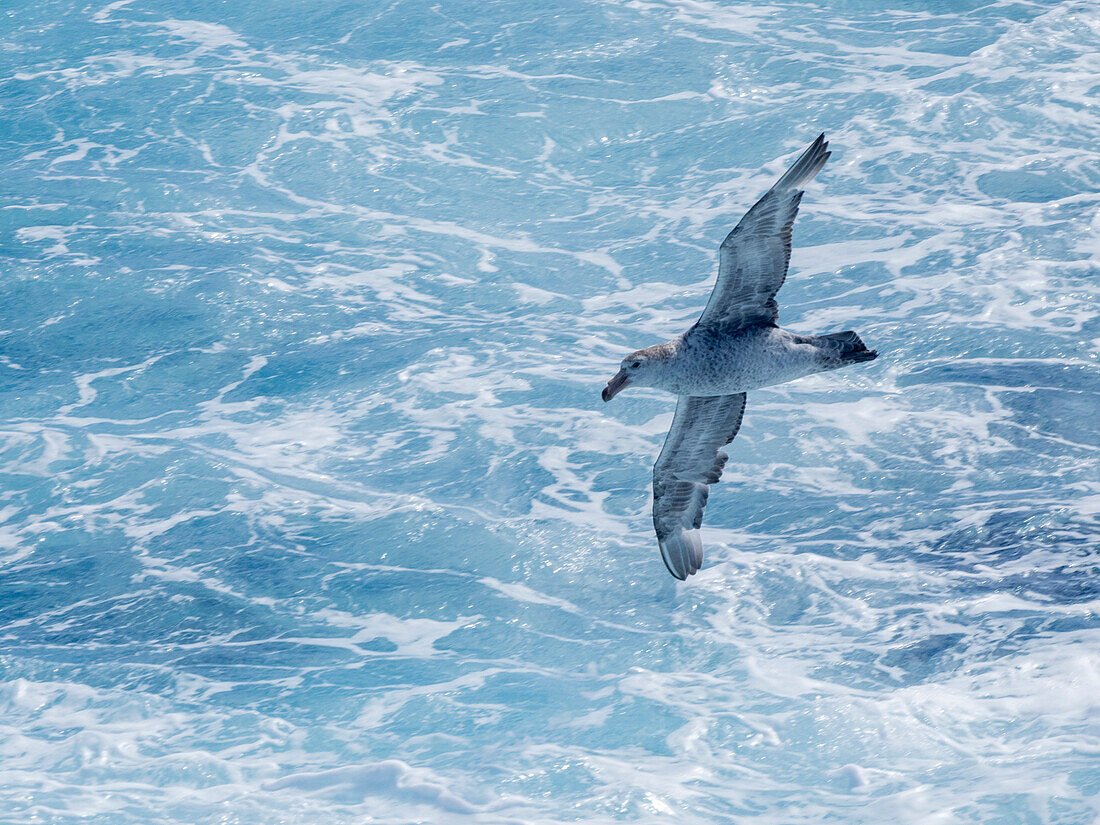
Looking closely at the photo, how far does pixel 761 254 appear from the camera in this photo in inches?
465

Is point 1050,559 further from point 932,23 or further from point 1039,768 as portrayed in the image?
point 932,23

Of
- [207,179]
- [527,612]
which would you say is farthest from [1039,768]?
[207,179]

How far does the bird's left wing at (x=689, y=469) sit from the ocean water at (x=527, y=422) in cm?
238

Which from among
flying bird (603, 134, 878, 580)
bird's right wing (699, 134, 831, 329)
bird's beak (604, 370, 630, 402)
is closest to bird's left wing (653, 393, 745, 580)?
flying bird (603, 134, 878, 580)

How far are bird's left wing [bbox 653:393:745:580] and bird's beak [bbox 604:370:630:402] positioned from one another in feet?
3.35

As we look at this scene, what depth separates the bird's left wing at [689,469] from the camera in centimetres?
1340

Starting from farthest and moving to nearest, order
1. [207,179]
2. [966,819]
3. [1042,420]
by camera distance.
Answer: [207,179], [1042,420], [966,819]

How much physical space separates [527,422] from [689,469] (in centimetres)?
715

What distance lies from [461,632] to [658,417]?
5329 mm

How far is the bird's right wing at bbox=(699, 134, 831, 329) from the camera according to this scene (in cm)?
1143

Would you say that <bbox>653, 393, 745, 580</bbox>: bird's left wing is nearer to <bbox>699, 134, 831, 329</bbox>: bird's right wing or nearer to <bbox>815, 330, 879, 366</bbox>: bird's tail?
<bbox>699, 134, 831, 329</bbox>: bird's right wing

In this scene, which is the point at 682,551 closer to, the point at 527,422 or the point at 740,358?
the point at 740,358

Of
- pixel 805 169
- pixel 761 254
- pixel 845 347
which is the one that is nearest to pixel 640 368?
pixel 761 254

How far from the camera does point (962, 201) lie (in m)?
24.1
